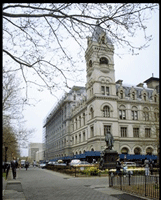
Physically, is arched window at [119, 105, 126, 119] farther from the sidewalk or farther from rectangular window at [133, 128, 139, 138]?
the sidewalk

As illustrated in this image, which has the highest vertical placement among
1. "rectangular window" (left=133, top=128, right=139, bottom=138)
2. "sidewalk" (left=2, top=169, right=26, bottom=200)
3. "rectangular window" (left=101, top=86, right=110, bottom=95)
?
"rectangular window" (left=101, top=86, right=110, bottom=95)

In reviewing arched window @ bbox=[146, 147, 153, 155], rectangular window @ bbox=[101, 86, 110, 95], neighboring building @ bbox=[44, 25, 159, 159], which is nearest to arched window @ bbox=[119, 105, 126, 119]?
neighboring building @ bbox=[44, 25, 159, 159]

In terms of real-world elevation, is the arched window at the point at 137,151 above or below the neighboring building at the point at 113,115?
below

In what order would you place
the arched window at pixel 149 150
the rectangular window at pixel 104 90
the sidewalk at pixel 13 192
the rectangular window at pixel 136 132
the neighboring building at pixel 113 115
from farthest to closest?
the rectangular window at pixel 136 132, the arched window at pixel 149 150, the rectangular window at pixel 104 90, the neighboring building at pixel 113 115, the sidewalk at pixel 13 192

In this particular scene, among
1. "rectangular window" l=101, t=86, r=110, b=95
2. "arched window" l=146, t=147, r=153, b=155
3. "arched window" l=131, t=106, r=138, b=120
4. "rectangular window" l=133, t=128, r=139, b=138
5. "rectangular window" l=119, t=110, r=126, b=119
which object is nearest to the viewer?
"rectangular window" l=101, t=86, r=110, b=95

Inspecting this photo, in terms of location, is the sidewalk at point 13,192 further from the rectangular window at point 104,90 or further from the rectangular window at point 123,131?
the rectangular window at point 123,131

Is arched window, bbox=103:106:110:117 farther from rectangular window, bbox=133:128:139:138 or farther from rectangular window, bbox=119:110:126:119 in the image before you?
rectangular window, bbox=133:128:139:138

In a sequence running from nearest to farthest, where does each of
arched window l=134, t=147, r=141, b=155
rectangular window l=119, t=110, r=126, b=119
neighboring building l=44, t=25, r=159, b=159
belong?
neighboring building l=44, t=25, r=159, b=159 → arched window l=134, t=147, r=141, b=155 → rectangular window l=119, t=110, r=126, b=119

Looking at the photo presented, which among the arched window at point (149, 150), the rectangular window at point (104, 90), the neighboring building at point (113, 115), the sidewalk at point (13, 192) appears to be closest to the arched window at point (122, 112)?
the neighboring building at point (113, 115)

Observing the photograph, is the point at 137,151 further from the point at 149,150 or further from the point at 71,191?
the point at 71,191

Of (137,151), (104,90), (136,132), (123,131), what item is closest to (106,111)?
(104,90)

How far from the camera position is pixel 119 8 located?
7.94 meters

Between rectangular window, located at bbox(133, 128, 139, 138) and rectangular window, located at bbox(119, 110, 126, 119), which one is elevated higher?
rectangular window, located at bbox(119, 110, 126, 119)

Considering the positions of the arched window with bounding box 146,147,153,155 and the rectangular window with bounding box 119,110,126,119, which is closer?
the arched window with bounding box 146,147,153,155
